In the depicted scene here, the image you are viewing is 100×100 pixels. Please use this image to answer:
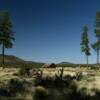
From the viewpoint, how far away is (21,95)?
1432cm

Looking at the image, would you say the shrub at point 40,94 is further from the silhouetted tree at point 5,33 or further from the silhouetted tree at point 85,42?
the silhouetted tree at point 85,42

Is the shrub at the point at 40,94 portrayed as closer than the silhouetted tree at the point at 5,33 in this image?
Yes

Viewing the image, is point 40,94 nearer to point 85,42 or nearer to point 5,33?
point 5,33

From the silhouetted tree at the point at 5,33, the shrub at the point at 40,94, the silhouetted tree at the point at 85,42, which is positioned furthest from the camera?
the silhouetted tree at the point at 85,42

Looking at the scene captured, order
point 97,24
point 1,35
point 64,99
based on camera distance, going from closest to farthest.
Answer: point 64,99
point 1,35
point 97,24

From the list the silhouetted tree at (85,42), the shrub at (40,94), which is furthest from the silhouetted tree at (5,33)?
the shrub at (40,94)

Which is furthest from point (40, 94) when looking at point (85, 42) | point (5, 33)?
point (85, 42)

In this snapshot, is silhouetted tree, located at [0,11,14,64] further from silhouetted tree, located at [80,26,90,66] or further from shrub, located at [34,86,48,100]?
shrub, located at [34,86,48,100]

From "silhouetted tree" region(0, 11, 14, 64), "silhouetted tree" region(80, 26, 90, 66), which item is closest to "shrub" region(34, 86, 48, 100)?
"silhouetted tree" region(0, 11, 14, 64)

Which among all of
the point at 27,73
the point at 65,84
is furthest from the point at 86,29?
the point at 65,84

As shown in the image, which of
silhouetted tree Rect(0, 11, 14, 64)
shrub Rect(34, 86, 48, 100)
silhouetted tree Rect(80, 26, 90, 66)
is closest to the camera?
shrub Rect(34, 86, 48, 100)

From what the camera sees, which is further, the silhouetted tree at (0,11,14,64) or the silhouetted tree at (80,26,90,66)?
the silhouetted tree at (80,26,90,66)

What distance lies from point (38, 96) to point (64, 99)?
52.0 inches

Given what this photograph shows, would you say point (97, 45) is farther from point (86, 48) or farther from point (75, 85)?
point (75, 85)
